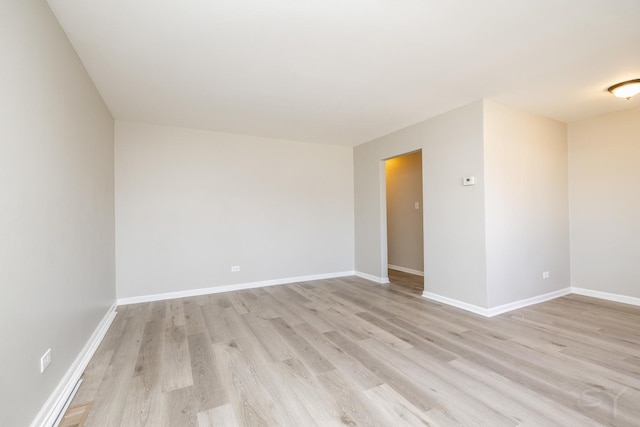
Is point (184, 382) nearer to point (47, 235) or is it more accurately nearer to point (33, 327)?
point (33, 327)

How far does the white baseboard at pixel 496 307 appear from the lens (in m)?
3.38

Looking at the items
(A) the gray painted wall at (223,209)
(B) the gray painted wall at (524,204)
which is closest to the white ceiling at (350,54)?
(B) the gray painted wall at (524,204)

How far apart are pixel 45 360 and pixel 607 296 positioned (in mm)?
6068

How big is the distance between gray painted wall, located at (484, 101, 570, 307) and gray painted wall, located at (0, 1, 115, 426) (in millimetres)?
3981

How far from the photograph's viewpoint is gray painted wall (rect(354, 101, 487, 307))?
11.3 feet

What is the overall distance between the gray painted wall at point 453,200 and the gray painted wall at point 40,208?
156 inches

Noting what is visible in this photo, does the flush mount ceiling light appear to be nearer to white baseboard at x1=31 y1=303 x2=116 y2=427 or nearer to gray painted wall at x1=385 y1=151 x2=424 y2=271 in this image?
gray painted wall at x1=385 y1=151 x2=424 y2=271

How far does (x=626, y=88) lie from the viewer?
2.93 m

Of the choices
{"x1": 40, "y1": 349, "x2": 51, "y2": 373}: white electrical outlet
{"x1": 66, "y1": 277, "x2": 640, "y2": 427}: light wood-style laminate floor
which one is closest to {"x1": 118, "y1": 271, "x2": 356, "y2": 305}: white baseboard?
{"x1": 66, "y1": 277, "x2": 640, "y2": 427}: light wood-style laminate floor

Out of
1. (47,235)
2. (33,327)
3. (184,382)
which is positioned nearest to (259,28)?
(47,235)

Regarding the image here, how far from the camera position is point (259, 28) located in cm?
209

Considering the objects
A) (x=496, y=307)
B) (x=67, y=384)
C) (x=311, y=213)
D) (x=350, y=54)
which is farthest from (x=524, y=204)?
(x=67, y=384)

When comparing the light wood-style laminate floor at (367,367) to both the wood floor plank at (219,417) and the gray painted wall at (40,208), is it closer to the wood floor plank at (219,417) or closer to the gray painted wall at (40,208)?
the wood floor plank at (219,417)

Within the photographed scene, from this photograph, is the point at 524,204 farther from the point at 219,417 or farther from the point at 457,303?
the point at 219,417
